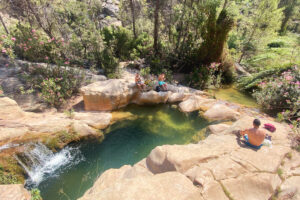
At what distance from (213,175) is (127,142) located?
3500 millimetres

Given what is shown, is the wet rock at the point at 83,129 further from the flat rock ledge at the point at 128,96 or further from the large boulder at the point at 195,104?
the large boulder at the point at 195,104

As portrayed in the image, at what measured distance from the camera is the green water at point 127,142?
4210 mm

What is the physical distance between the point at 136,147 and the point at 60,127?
2886 millimetres

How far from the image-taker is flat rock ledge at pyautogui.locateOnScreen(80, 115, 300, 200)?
263cm

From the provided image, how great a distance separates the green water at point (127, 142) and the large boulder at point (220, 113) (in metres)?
0.44

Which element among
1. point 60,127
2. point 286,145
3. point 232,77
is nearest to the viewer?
point 286,145

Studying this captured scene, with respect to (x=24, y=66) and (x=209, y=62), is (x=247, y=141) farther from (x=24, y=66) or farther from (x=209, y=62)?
(x=24, y=66)

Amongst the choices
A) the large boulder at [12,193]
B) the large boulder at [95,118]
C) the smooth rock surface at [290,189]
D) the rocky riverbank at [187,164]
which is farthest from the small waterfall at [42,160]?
the smooth rock surface at [290,189]

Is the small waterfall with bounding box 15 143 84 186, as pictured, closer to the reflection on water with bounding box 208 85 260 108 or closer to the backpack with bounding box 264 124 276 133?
the backpack with bounding box 264 124 276 133

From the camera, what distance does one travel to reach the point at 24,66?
724 cm

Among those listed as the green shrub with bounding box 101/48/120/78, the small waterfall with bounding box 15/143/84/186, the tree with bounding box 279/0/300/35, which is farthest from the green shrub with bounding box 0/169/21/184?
the tree with bounding box 279/0/300/35

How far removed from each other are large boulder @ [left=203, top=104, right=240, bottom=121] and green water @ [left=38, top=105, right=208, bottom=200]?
1.44ft

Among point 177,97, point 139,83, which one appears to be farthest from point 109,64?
point 177,97

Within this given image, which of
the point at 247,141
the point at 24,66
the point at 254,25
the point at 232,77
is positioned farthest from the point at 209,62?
the point at 24,66
